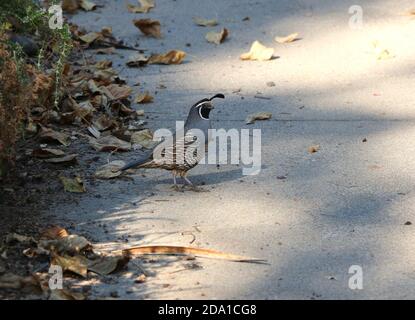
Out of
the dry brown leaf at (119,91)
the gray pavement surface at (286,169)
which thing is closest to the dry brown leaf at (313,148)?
the gray pavement surface at (286,169)

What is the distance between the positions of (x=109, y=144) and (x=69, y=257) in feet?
6.39

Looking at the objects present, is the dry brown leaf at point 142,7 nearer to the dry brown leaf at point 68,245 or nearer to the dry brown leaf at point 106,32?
the dry brown leaf at point 106,32

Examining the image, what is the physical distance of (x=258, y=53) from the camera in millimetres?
8781

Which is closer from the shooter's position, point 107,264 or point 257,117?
point 107,264

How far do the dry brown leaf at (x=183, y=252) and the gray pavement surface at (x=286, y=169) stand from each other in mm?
62

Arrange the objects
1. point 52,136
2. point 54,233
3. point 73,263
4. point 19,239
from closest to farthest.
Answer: point 73,263 < point 19,239 < point 54,233 < point 52,136

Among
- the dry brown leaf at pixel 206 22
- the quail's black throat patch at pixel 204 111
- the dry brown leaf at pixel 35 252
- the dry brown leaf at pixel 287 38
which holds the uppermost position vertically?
the dry brown leaf at pixel 206 22

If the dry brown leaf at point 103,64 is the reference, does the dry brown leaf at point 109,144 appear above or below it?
below

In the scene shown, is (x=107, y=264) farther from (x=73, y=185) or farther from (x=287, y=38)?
(x=287, y=38)

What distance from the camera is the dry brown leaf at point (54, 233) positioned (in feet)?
17.6

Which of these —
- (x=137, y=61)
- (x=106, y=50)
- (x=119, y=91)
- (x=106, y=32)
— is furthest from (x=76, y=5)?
(x=119, y=91)

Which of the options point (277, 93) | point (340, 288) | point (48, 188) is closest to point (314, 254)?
point (340, 288)

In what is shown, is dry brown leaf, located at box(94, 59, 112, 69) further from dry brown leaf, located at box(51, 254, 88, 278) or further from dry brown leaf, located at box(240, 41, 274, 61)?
dry brown leaf, located at box(51, 254, 88, 278)
